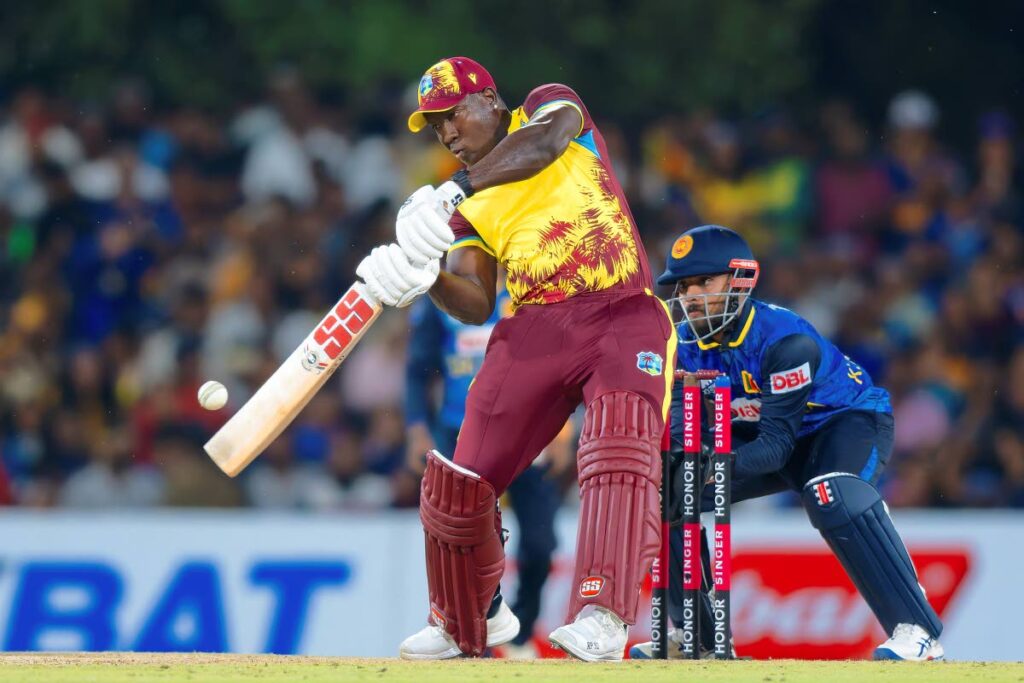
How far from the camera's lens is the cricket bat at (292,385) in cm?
481

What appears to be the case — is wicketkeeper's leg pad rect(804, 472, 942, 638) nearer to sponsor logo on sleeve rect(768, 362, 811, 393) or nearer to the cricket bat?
sponsor logo on sleeve rect(768, 362, 811, 393)

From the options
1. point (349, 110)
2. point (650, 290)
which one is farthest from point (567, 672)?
point (349, 110)

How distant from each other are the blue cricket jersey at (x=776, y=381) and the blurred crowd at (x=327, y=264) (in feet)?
12.6

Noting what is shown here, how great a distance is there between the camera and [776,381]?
568cm

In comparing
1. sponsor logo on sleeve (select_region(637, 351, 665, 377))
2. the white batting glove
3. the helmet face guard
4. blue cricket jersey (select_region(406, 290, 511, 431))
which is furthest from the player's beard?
blue cricket jersey (select_region(406, 290, 511, 431))

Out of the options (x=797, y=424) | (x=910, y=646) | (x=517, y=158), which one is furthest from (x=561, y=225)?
(x=910, y=646)

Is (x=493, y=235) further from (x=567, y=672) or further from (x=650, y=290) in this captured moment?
(x=567, y=672)

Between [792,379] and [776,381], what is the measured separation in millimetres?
55

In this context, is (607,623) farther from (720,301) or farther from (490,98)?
(490,98)

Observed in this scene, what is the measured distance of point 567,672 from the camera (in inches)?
168

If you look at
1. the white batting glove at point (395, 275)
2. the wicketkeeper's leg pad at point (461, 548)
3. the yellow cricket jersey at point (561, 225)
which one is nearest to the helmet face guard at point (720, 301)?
the yellow cricket jersey at point (561, 225)

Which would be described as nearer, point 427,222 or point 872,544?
point 427,222

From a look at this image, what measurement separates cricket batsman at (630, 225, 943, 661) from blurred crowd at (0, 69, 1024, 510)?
385 centimetres

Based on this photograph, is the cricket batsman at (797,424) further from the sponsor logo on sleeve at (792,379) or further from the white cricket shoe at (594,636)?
the white cricket shoe at (594,636)
